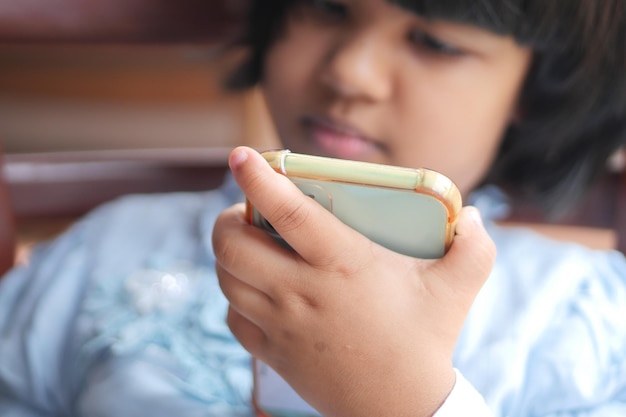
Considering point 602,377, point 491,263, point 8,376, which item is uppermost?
point 491,263

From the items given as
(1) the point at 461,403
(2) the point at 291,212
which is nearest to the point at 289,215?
(2) the point at 291,212

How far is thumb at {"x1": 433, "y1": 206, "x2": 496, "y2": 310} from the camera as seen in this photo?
0.89 feet

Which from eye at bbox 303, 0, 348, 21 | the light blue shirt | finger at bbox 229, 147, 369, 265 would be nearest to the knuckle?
finger at bbox 229, 147, 369, 265

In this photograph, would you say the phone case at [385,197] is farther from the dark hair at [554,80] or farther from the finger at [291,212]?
the dark hair at [554,80]

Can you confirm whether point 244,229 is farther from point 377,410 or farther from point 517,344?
point 517,344

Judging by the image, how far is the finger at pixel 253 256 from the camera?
275 mm

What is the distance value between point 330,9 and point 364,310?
303 millimetres

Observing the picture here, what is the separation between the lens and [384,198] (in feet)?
0.87

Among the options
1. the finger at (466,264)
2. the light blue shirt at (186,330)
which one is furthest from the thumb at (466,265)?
the light blue shirt at (186,330)

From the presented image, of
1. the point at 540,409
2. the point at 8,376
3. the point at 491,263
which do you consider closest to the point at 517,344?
the point at 540,409

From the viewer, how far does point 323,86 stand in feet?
1.60

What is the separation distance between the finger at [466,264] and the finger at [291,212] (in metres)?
0.04

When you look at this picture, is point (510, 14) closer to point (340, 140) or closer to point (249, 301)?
point (340, 140)

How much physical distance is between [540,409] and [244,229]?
21 centimetres
